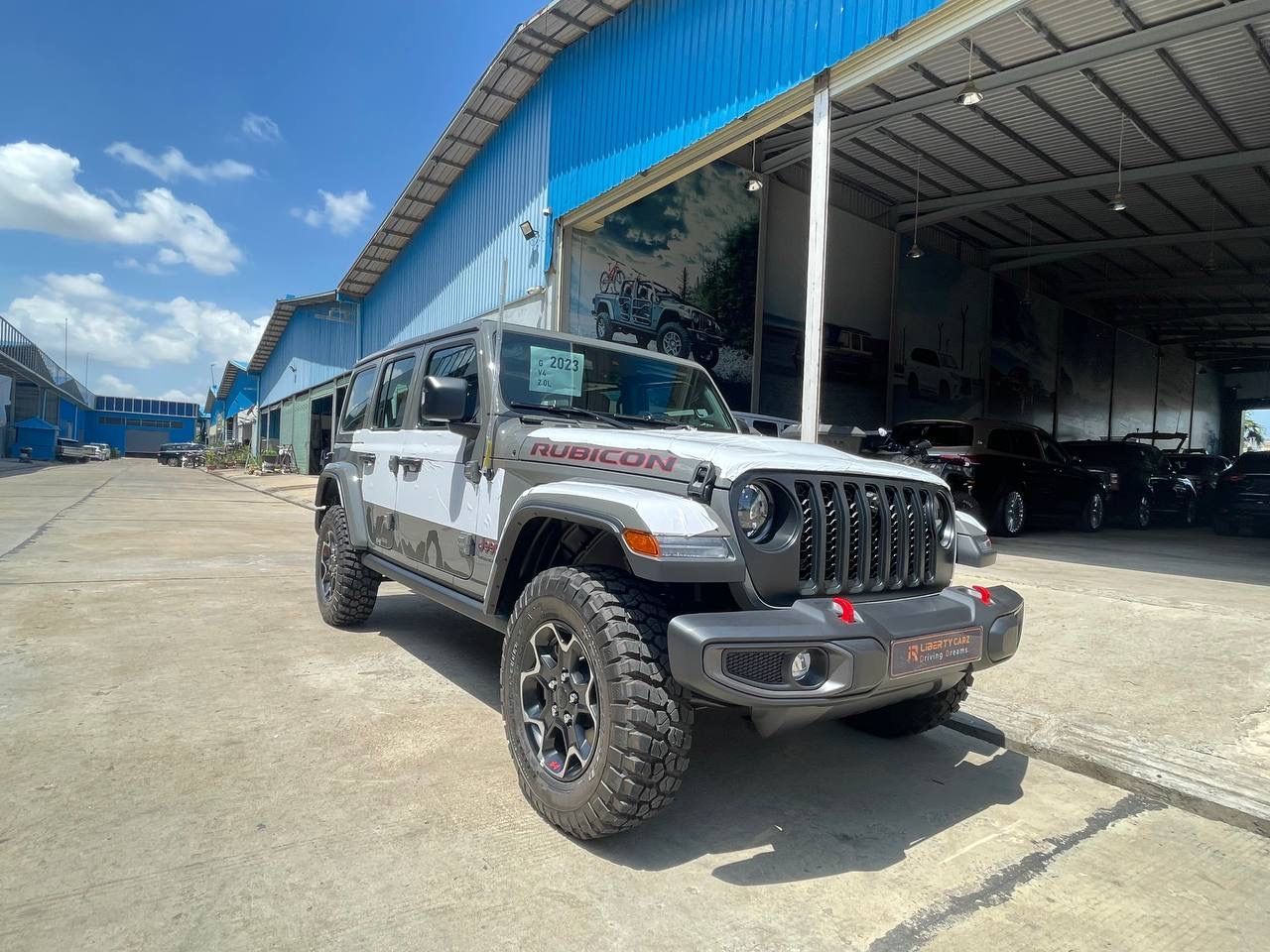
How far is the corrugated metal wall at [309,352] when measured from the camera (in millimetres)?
26984

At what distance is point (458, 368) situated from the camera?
3938mm

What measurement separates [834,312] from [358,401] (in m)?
14.9

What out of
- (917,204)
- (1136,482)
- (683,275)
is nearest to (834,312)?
(917,204)

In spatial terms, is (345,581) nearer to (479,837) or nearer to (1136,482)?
(479,837)

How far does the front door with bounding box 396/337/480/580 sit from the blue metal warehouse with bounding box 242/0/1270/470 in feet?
1.77

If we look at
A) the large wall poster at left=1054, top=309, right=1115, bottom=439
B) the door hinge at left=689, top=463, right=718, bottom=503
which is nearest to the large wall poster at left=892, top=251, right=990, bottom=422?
the large wall poster at left=1054, top=309, right=1115, bottom=439

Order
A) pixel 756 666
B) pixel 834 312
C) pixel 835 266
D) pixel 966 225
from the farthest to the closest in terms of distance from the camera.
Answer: pixel 966 225 < pixel 834 312 < pixel 835 266 < pixel 756 666

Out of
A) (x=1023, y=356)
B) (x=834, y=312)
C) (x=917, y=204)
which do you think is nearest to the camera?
(x=917, y=204)

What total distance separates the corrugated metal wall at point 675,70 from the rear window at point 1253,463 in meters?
9.81

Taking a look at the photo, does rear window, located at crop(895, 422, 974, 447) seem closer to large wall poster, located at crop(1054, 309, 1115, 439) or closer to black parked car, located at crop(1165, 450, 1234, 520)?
black parked car, located at crop(1165, 450, 1234, 520)

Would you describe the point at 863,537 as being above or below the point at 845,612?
above

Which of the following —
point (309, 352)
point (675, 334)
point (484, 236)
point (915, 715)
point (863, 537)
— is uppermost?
point (484, 236)

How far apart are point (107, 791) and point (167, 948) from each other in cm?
109

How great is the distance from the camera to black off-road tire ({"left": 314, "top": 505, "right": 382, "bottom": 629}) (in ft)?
16.0
